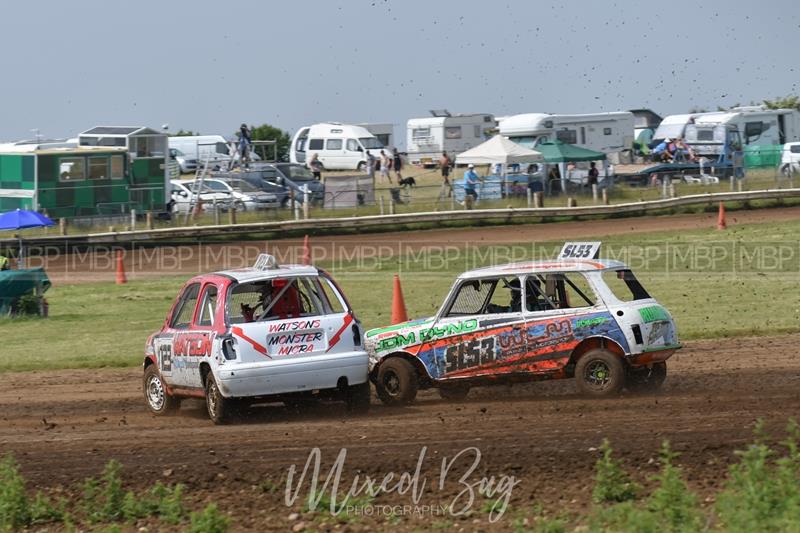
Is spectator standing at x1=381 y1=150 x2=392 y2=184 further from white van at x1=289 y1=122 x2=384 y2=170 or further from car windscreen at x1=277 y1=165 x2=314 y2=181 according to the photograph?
car windscreen at x1=277 y1=165 x2=314 y2=181

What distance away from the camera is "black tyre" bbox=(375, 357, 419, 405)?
481 inches

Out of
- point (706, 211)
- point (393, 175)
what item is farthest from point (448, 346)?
point (393, 175)

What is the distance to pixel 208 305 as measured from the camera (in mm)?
11914

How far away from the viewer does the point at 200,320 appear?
11.9 m

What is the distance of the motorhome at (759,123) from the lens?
48.6 metres

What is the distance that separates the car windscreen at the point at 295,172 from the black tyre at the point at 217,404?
33263 millimetres

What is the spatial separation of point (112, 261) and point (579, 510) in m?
26.4

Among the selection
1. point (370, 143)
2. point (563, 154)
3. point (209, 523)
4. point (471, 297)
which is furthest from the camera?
point (370, 143)

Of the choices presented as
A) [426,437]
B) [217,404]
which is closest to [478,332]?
[426,437]

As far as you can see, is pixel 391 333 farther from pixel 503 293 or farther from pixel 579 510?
pixel 579 510

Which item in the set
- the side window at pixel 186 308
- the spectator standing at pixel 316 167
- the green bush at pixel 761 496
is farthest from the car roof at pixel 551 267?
the spectator standing at pixel 316 167

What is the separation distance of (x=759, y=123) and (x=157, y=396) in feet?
136

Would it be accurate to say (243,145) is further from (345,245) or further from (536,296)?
(536,296)

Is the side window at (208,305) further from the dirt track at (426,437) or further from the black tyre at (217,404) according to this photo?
the dirt track at (426,437)
